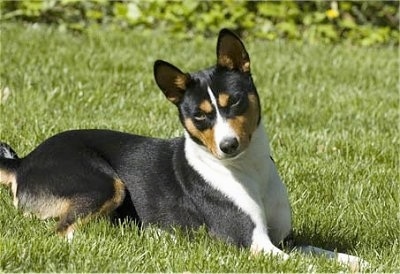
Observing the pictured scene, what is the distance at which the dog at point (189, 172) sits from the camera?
4875 mm

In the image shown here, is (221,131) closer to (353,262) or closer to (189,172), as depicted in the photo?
(189,172)

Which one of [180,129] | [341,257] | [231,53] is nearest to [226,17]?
[180,129]

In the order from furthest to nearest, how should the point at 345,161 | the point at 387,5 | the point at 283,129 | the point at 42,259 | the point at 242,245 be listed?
the point at 387,5, the point at 283,129, the point at 345,161, the point at 242,245, the point at 42,259

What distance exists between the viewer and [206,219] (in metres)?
5.09

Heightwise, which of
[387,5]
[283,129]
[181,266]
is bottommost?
[387,5]

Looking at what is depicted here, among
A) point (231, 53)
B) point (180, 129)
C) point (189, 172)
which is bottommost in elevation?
point (180, 129)

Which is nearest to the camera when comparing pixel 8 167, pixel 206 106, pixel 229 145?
pixel 229 145

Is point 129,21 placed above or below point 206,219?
below

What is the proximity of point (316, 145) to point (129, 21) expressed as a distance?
17.2 ft

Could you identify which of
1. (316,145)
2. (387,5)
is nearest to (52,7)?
(387,5)

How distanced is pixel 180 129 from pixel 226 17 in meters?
5.18

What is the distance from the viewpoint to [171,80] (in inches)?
199

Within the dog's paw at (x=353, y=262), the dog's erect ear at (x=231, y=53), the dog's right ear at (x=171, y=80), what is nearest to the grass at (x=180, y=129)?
the dog's paw at (x=353, y=262)

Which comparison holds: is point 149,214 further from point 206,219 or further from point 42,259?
point 42,259
